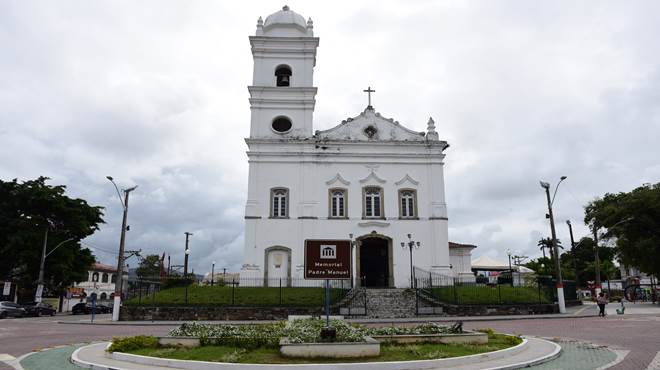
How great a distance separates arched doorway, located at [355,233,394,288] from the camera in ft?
110

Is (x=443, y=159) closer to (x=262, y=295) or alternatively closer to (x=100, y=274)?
(x=262, y=295)

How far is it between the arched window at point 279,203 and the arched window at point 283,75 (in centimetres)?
776

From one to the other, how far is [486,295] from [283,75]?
19993mm

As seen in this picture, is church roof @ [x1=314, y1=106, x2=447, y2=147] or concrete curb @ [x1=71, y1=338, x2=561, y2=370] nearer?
concrete curb @ [x1=71, y1=338, x2=561, y2=370]

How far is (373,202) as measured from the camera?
34594 mm

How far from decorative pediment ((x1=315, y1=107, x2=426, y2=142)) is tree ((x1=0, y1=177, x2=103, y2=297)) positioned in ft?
68.7

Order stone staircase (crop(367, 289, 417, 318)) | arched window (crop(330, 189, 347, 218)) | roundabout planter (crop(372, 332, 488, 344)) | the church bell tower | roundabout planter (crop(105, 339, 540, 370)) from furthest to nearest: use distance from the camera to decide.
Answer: the church bell tower < arched window (crop(330, 189, 347, 218)) < stone staircase (crop(367, 289, 417, 318)) < roundabout planter (crop(372, 332, 488, 344)) < roundabout planter (crop(105, 339, 540, 370))

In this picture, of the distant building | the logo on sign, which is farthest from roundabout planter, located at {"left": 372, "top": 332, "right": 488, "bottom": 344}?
the distant building

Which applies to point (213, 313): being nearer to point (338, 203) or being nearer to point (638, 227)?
point (338, 203)

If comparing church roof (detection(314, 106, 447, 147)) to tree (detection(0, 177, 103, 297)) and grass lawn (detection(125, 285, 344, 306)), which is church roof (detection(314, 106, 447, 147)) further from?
tree (detection(0, 177, 103, 297))

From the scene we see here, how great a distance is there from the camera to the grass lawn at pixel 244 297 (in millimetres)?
26413

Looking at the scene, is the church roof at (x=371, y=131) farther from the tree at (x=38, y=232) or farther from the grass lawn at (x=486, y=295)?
the tree at (x=38, y=232)

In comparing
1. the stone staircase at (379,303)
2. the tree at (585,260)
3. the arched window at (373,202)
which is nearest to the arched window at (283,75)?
the arched window at (373,202)

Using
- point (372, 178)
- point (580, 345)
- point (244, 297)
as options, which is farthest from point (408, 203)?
point (580, 345)
